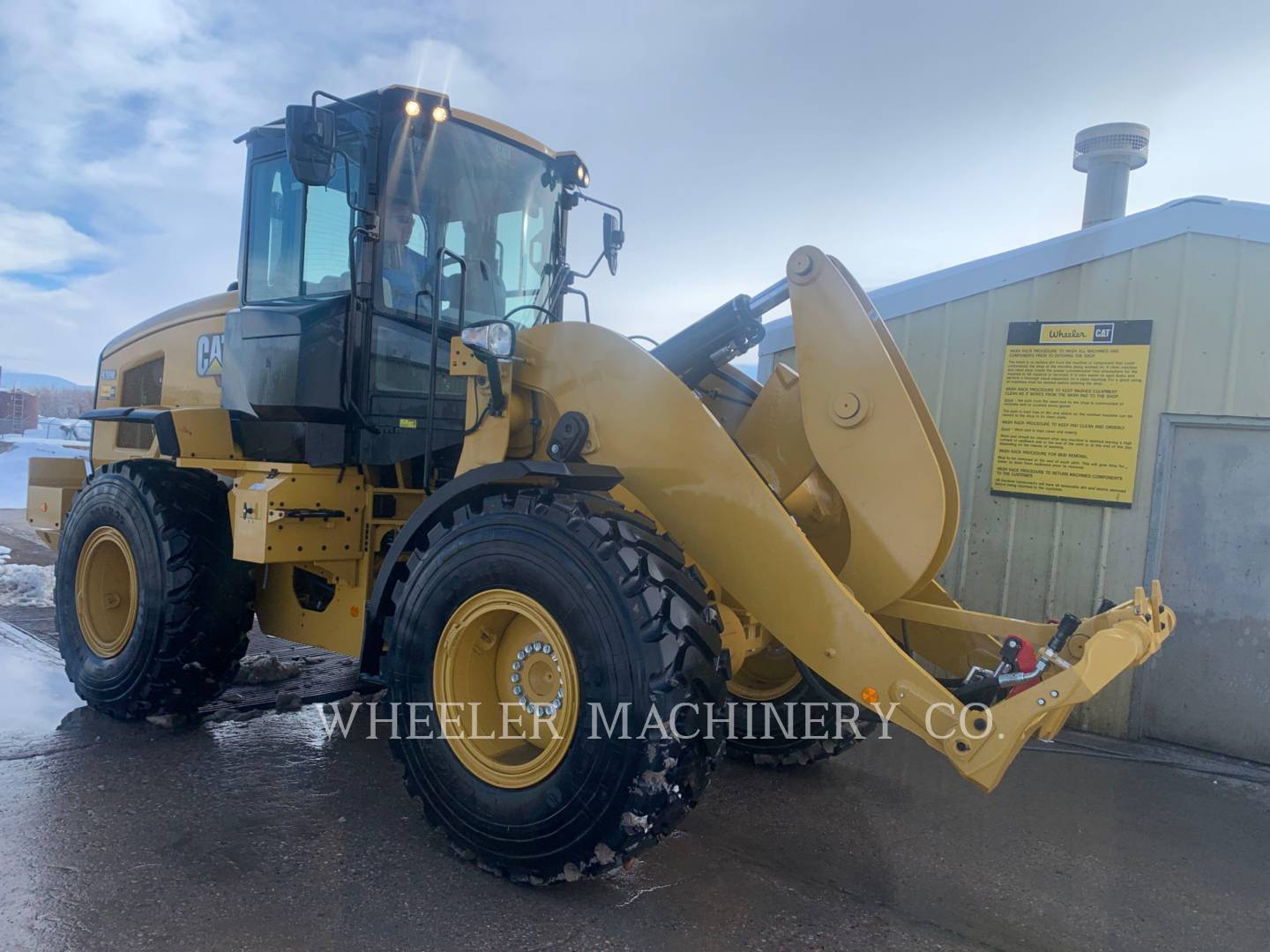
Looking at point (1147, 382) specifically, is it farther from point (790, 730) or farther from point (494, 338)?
point (494, 338)

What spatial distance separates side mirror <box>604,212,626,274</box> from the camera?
5.06 m

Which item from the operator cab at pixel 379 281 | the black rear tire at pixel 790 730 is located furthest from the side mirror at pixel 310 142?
the black rear tire at pixel 790 730

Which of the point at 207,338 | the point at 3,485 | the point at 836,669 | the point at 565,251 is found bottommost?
the point at 3,485

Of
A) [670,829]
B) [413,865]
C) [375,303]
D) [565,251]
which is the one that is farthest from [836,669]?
[565,251]

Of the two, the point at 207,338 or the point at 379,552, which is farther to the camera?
the point at 207,338

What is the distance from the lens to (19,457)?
59.7ft

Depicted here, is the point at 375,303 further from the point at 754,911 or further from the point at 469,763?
the point at 754,911

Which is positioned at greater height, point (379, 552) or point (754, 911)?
point (379, 552)

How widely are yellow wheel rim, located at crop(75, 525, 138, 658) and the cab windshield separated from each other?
7.19ft

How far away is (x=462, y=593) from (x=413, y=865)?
1.03 metres

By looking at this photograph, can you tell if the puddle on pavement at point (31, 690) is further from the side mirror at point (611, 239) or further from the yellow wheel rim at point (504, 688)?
the side mirror at point (611, 239)

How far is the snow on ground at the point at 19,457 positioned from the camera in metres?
15.2

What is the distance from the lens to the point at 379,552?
4.41m

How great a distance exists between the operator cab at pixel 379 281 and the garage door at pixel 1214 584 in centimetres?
405
